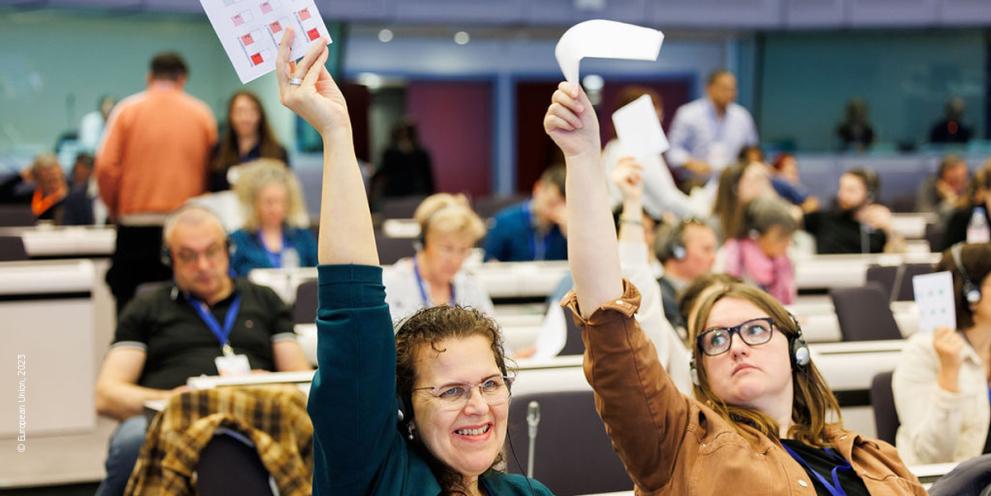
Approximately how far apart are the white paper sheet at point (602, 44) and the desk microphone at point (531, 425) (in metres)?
1.20

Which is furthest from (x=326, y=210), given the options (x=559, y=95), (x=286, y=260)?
(x=286, y=260)

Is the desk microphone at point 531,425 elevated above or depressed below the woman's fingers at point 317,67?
below

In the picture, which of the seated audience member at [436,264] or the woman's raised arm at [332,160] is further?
the seated audience member at [436,264]

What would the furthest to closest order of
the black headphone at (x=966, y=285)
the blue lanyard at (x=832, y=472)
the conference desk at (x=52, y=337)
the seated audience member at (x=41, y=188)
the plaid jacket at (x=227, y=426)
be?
1. the seated audience member at (x=41, y=188)
2. the conference desk at (x=52, y=337)
3. the black headphone at (x=966, y=285)
4. the plaid jacket at (x=227, y=426)
5. the blue lanyard at (x=832, y=472)

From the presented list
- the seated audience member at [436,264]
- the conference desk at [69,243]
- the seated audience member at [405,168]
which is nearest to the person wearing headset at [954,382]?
the seated audience member at [436,264]

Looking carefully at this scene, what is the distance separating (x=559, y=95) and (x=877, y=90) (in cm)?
1333

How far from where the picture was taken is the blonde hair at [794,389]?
8.12 ft

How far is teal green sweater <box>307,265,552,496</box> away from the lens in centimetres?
171

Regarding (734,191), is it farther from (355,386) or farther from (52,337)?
(355,386)

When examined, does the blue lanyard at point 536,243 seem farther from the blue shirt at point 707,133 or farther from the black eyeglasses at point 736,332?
the black eyeglasses at point 736,332

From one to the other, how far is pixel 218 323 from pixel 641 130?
163 centimetres

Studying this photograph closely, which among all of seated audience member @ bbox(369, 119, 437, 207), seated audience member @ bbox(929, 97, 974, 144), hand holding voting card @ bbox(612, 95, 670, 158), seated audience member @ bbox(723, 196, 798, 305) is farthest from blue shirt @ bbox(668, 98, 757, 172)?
hand holding voting card @ bbox(612, 95, 670, 158)

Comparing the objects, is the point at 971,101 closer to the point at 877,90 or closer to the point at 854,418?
the point at 877,90

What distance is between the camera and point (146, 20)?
11.9 metres
